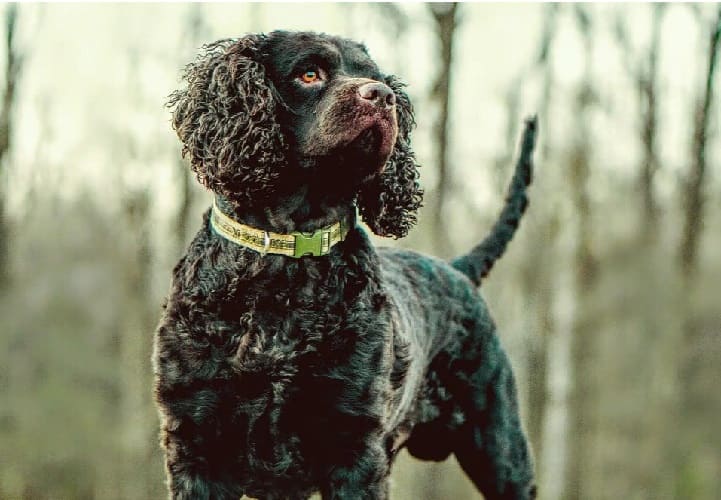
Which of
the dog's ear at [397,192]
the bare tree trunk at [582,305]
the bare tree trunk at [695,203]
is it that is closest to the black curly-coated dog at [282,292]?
the dog's ear at [397,192]

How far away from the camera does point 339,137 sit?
123 inches

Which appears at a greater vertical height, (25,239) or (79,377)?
(25,239)

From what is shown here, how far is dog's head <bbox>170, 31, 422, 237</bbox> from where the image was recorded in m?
3.18

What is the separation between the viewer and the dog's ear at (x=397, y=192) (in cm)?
375

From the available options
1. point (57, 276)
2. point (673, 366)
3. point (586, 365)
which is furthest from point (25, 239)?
point (673, 366)

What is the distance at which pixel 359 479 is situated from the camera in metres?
3.26

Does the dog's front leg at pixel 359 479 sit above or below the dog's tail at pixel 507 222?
below

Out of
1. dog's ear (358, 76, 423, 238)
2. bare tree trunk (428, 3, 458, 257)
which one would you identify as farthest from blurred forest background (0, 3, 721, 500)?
dog's ear (358, 76, 423, 238)

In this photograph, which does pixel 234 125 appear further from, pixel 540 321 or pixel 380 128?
pixel 540 321

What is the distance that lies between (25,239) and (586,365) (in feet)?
38.3

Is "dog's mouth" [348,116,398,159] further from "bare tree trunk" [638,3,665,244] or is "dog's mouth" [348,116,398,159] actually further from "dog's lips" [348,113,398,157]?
"bare tree trunk" [638,3,665,244]

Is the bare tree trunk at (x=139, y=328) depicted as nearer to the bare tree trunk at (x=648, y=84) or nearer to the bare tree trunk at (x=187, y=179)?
the bare tree trunk at (x=187, y=179)

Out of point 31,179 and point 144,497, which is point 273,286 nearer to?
point 144,497

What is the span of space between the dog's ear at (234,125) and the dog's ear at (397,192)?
54 centimetres
